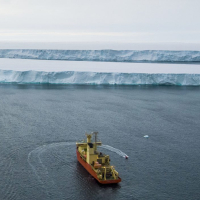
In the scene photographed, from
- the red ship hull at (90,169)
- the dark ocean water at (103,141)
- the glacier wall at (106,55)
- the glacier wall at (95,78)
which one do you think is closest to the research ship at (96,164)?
the red ship hull at (90,169)

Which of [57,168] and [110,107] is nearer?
[57,168]

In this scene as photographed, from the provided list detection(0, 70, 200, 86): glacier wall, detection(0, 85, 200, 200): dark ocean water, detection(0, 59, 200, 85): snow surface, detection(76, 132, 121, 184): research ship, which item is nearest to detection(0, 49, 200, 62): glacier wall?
detection(0, 59, 200, 85): snow surface

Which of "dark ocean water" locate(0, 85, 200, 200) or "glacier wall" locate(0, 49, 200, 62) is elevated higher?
"glacier wall" locate(0, 49, 200, 62)

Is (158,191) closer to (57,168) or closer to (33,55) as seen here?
(57,168)

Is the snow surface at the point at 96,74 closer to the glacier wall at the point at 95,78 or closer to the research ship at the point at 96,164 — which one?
the glacier wall at the point at 95,78

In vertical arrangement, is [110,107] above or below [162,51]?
below

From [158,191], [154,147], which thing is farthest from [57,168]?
[154,147]

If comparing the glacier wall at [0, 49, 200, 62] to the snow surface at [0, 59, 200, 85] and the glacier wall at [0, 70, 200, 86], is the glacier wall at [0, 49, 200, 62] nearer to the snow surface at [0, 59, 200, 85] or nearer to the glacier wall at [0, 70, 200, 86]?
the snow surface at [0, 59, 200, 85]
